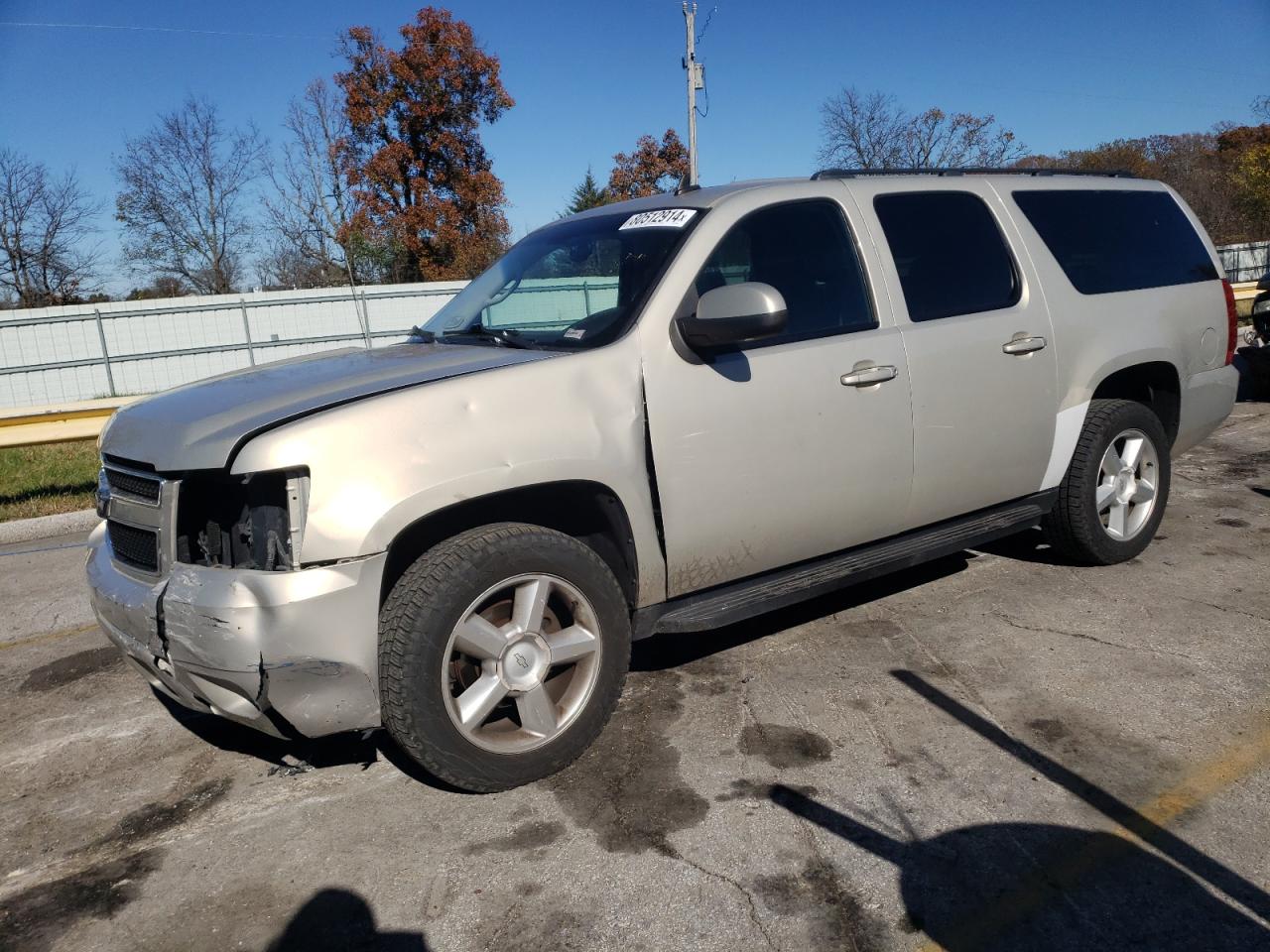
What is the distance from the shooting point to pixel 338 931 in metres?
2.47

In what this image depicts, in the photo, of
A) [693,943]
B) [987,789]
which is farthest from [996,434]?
[693,943]

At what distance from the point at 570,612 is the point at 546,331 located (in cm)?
106

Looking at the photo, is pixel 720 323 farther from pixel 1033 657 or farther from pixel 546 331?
pixel 1033 657

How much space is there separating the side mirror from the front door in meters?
0.13

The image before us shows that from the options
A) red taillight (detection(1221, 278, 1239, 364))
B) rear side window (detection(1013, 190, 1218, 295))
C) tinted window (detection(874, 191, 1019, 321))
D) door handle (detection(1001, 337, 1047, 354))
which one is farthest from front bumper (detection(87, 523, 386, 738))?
red taillight (detection(1221, 278, 1239, 364))

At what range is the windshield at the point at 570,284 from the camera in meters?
3.44

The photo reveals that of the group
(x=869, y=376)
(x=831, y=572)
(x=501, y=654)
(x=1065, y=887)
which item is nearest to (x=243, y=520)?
(x=501, y=654)

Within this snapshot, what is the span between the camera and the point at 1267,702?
343cm

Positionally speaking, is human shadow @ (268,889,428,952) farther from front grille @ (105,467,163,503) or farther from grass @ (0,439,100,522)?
grass @ (0,439,100,522)

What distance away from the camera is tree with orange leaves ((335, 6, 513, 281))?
3142 cm

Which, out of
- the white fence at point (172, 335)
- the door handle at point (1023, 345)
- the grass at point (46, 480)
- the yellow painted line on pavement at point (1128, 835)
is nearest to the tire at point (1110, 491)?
the door handle at point (1023, 345)

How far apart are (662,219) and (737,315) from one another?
0.72 m

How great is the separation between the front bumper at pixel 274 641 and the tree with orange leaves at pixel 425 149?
29.3 metres

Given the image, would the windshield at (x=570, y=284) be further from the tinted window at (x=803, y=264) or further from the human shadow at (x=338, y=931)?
the human shadow at (x=338, y=931)
